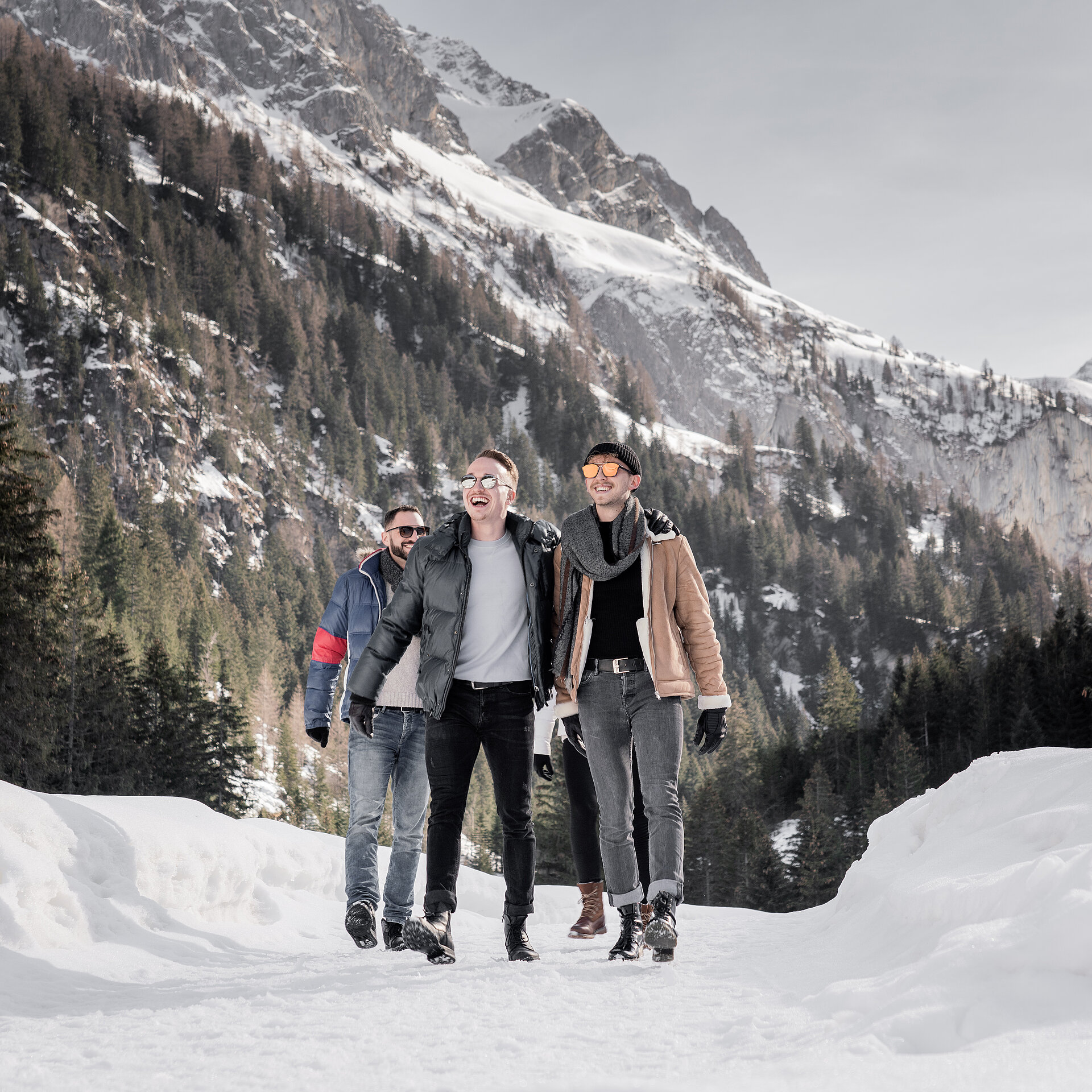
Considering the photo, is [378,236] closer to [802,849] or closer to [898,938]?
[802,849]

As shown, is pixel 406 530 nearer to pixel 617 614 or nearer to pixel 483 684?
pixel 483 684

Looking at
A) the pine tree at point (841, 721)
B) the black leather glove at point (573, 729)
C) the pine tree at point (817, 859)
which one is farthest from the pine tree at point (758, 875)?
the black leather glove at point (573, 729)

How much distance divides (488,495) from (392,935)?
2.54 m

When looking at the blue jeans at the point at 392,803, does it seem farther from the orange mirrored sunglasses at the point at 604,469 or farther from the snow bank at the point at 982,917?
the snow bank at the point at 982,917

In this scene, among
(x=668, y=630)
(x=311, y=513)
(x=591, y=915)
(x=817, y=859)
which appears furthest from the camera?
(x=311, y=513)

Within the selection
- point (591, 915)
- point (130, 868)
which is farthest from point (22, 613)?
point (591, 915)

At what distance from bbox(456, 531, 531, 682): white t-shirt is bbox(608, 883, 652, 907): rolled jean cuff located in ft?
3.60

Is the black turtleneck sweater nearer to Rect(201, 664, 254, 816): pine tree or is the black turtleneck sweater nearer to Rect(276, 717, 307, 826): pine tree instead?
Rect(201, 664, 254, 816): pine tree

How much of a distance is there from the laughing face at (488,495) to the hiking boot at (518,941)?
1.90 meters

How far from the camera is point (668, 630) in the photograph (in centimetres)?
419

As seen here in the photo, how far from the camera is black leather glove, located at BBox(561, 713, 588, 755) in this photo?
446 cm

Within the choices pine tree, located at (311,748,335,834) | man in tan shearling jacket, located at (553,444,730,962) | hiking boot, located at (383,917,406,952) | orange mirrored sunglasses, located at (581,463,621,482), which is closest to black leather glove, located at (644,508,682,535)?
man in tan shearling jacket, located at (553,444,730,962)

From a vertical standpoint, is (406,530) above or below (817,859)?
above

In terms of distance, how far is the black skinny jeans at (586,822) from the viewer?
508 centimetres
